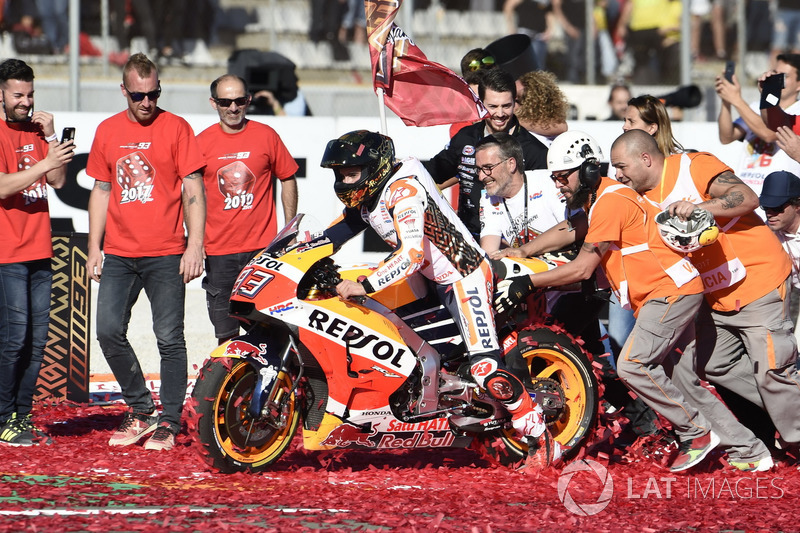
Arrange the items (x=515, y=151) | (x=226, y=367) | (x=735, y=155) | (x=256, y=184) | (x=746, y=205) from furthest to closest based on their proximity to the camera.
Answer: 1. (x=735, y=155)
2. (x=256, y=184)
3. (x=515, y=151)
4. (x=746, y=205)
5. (x=226, y=367)

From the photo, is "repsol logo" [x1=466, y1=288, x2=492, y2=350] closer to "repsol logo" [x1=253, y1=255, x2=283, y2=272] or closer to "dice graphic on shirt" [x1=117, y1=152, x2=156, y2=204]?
"repsol logo" [x1=253, y1=255, x2=283, y2=272]

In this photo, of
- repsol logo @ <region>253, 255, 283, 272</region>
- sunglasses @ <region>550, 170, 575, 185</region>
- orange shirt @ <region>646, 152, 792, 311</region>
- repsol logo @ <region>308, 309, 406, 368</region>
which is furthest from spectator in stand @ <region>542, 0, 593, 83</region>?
repsol logo @ <region>253, 255, 283, 272</region>

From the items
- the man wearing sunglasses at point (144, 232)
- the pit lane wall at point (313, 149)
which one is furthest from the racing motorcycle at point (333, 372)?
the pit lane wall at point (313, 149)

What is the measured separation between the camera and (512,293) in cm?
675

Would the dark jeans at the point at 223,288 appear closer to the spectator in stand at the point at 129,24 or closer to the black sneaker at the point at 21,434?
the black sneaker at the point at 21,434

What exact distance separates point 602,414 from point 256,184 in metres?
2.84

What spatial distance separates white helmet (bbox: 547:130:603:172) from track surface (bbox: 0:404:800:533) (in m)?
1.77

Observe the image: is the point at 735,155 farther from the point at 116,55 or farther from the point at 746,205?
the point at 116,55

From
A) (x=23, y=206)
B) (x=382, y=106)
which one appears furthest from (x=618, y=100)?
(x=23, y=206)

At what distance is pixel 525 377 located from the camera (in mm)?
6852

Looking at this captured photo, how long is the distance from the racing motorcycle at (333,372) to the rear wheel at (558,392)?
0.04 ft

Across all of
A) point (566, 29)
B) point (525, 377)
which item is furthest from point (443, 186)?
point (566, 29)

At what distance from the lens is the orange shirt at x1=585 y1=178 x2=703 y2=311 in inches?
261

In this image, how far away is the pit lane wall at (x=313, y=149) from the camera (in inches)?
437
